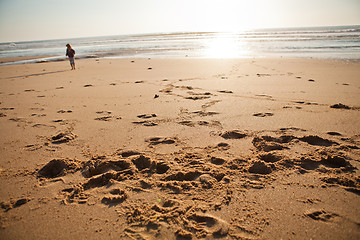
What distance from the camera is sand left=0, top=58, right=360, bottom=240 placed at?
1.24 meters

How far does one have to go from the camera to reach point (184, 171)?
5.58 feet

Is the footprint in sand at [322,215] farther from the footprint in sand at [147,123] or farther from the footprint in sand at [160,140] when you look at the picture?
the footprint in sand at [147,123]

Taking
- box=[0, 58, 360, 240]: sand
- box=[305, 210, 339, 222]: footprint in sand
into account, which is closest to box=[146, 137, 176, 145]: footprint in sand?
box=[0, 58, 360, 240]: sand

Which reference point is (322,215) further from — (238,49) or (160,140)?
(238,49)

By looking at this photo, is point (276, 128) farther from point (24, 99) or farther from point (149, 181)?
point (24, 99)

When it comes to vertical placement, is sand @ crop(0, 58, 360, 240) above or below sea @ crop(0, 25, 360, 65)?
below

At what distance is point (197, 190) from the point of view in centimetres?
151

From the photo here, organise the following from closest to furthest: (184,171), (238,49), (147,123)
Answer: (184,171) < (147,123) < (238,49)

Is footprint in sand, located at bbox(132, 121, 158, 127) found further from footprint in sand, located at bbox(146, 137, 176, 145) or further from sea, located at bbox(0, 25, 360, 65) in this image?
sea, located at bbox(0, 25, 360, 65)

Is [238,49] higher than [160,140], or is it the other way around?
[238,49]

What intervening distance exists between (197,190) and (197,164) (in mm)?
325

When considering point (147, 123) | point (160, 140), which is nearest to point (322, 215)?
point (160, 140)

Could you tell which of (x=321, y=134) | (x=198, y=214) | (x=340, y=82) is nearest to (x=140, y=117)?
(x=198, y=214)

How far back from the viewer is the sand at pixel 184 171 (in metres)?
1.24
